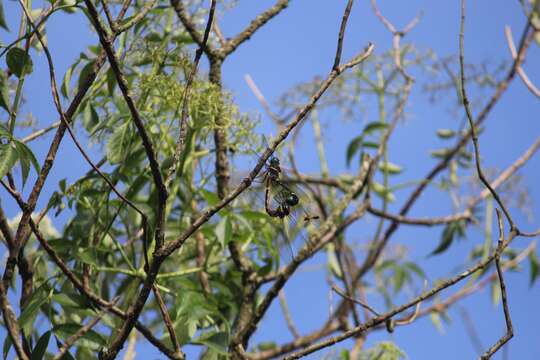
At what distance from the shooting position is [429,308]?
4.99 ft

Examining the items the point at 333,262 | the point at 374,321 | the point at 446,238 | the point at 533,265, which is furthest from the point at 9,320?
the point at 533,265

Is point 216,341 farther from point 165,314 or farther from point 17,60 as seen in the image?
point 17,60

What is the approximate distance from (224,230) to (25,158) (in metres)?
0.25

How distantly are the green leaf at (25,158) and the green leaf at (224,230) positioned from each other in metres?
0.23

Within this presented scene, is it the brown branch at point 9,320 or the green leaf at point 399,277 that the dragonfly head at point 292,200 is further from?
Result: the green leaf at point 399,277

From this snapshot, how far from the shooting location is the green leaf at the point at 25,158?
29.3 inches

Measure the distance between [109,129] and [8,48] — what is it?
0.22 m

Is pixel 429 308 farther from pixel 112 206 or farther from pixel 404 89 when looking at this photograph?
pixel 112 206

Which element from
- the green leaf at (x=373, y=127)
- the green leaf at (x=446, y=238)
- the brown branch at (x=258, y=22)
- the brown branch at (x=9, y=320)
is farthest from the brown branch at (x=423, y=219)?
the brown branch at (x=9, y=320)

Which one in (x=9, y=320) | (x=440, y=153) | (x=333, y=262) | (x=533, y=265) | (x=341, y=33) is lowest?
(x=9, y=320)

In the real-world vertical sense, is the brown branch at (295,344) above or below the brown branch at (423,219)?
Answer: below

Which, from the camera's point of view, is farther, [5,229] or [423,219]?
[423,219]

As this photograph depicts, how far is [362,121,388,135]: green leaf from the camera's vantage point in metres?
1.44

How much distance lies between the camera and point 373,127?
4.79 feet
